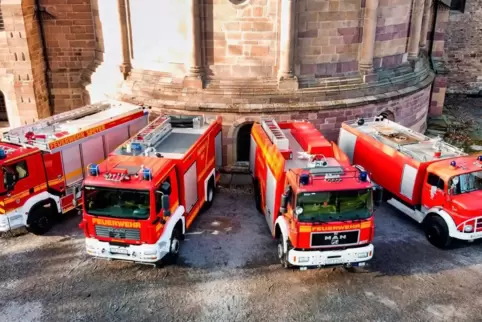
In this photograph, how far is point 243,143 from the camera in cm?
1912

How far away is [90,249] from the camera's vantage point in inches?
490

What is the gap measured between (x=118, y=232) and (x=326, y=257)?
5254 mm

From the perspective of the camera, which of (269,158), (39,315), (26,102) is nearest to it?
(39,315)

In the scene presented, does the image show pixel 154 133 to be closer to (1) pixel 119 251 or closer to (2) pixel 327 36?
(1) pixel 119 251

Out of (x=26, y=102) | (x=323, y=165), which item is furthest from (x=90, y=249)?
(x=26, y=102)

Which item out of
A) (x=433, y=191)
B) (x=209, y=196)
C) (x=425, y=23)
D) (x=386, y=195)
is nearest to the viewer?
(x=433, y=191)

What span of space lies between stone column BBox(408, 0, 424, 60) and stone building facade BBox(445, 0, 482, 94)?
9.15 metres

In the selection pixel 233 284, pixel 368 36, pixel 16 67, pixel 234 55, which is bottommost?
pixel 233 284

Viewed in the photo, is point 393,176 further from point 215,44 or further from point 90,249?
point 90,249

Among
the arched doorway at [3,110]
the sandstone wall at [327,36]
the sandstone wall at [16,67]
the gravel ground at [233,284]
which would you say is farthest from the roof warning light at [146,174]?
the arched doorway at [3,110]

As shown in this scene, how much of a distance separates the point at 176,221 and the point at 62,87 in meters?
13.0

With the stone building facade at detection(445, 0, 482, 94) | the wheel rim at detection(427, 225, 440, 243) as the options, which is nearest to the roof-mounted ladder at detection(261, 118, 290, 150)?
the wheel rim at detection(427, 225, 440, 243)

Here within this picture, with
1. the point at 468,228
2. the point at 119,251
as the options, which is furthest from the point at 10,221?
the point at 468,228

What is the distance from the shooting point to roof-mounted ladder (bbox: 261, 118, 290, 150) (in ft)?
46.3
